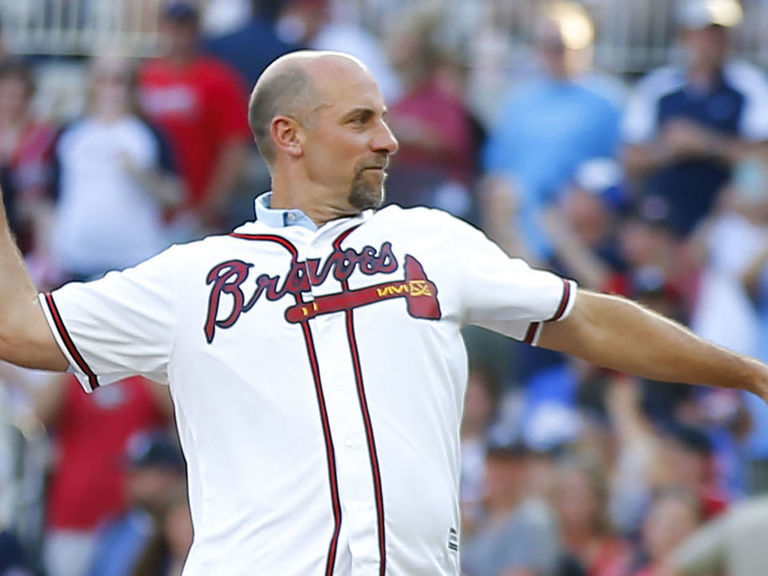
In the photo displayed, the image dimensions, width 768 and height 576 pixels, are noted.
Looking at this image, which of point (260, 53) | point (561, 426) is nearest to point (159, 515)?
point (561, 426)

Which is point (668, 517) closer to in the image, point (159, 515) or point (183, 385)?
point (159, 515)

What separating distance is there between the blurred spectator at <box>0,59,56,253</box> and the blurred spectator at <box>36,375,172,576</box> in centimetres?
153

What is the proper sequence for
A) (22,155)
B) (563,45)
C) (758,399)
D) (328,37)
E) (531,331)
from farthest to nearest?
1. (328,37)
2. (22,155)
3. (563,45)
4. (758,399)
5. (531,331)

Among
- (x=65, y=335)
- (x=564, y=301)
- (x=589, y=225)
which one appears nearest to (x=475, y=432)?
(x=589, y=225)

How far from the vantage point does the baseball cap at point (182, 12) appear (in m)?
11.3

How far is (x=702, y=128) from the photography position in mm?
10148

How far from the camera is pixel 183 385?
4.67 meters

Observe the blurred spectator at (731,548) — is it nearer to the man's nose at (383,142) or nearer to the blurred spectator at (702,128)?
the blurred spectator at (702,128)

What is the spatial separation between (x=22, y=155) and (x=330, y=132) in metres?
7.25

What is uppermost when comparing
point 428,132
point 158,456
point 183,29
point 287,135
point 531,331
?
point 287,135

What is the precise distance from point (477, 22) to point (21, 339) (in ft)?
29.5

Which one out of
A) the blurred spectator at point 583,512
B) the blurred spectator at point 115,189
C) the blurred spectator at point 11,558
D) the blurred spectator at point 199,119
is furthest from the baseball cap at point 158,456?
the blurred spectator at point 583,512

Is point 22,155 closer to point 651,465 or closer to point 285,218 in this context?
point 651,465

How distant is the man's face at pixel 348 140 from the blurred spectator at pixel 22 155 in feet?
22.5
